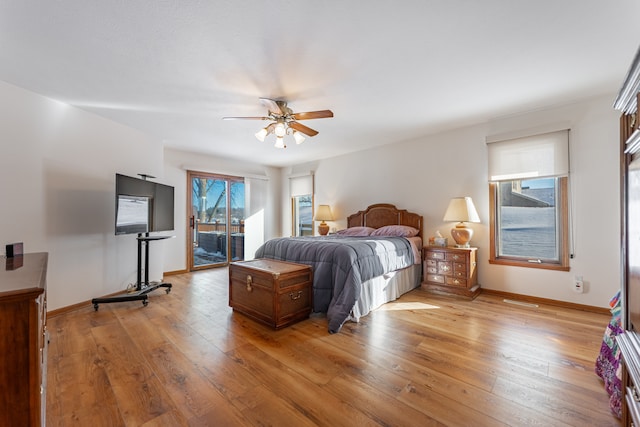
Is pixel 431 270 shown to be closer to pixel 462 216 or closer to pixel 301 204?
pixel 462 216

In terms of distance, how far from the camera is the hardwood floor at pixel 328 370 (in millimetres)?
1473

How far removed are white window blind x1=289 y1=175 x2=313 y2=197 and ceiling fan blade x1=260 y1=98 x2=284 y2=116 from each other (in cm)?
339

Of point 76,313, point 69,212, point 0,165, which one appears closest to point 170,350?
point 76,313

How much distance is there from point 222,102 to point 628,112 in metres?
3.13

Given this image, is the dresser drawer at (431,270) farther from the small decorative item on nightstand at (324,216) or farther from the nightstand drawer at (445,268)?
the small decorative item on nightstand at (324,216)

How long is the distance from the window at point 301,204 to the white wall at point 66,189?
331 cm

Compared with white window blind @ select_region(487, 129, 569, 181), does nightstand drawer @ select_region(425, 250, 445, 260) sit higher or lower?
lower

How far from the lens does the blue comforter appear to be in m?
2.61

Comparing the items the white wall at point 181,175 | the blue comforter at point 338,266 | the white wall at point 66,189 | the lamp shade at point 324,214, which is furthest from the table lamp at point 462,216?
the white wall at point 66,189

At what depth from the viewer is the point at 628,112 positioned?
1120mm

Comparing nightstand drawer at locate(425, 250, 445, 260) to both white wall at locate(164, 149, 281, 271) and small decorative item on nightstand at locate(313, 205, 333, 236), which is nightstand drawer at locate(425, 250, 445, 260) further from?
white wall at locate(164, 149, 281, 271)

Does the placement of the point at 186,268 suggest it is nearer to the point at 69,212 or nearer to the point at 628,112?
the point at 69,212

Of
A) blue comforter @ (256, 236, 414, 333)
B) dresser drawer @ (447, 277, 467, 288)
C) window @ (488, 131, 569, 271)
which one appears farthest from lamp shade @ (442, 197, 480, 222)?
blue comforter @ (256, 236, 414, 333)

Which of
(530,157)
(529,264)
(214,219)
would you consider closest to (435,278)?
(529,264)
